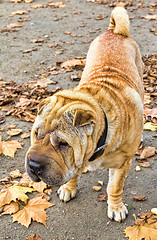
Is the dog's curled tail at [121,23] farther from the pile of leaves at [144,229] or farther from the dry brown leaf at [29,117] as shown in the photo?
the pile of leaves at [144,229]

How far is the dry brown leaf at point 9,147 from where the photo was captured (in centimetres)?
388

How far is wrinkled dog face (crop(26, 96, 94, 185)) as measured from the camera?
7.19 ft

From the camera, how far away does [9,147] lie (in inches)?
156

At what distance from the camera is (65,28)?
8430 mm

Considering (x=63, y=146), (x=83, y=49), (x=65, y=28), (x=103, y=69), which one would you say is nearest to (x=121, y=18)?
(x=103, y=69)

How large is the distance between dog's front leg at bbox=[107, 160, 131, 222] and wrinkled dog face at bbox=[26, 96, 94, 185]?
801mm

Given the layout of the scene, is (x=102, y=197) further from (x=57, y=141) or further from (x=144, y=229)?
(x=57, y=141)

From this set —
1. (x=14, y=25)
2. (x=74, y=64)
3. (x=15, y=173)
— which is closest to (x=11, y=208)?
(x=15, y=173)

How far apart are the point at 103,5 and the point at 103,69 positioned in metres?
7.74

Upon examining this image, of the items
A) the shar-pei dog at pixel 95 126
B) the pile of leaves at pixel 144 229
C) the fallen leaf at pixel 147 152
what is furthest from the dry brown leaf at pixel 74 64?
the pile of leaves at pixel 144 229

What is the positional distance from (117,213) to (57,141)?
1332 millimetres

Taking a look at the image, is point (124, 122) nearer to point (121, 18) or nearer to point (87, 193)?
point (87, 193)

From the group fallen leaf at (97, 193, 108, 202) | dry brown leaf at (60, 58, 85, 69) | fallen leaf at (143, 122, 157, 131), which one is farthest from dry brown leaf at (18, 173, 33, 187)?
dry brown leaf at (60, 58, 85, 69)

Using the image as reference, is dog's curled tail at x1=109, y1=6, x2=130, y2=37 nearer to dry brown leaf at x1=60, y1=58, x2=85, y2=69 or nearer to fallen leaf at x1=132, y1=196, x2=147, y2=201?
fallen leaf at x1=132, y1=196, x2=147, y2=201
